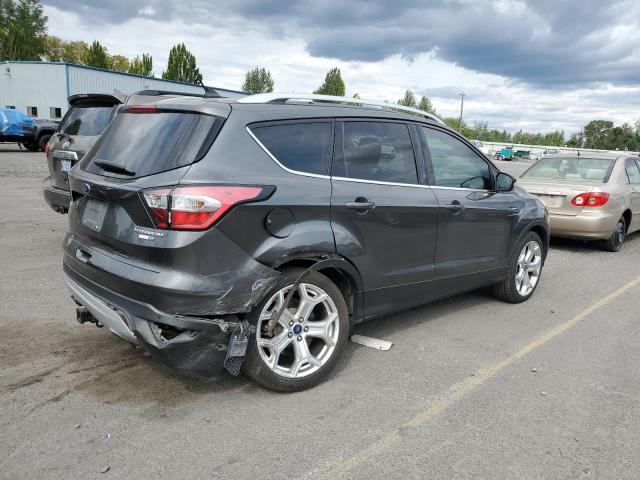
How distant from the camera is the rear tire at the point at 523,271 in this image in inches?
208

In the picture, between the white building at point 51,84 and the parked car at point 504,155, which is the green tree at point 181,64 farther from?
the parked car at point 504,155

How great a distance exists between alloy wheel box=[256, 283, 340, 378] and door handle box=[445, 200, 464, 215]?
146 cm

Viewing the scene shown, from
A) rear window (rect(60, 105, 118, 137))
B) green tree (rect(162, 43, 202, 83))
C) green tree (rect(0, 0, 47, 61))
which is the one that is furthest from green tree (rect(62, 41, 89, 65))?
rear window (rect(60, 105, 118, 137))

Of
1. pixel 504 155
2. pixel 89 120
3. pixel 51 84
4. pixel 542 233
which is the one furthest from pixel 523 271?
pixel 504 155

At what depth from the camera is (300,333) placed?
3344 millimetres

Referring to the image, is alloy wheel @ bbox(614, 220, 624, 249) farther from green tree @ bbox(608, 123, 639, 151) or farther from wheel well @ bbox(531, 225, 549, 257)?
green tree @ bbox(608, 123, 639, 151)

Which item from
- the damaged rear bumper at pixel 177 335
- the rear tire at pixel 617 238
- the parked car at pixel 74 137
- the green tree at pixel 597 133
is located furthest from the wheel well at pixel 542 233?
the green tree at pixel 597 133

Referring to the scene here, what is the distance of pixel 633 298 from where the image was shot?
5859 millimetres

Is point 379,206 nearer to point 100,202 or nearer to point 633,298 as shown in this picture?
point 100,202

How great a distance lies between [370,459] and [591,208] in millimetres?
6738

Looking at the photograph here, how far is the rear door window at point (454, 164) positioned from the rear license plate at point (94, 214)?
8.22 feet

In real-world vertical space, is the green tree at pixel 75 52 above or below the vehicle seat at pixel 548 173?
above

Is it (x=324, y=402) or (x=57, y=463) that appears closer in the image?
(x=57, y=463)

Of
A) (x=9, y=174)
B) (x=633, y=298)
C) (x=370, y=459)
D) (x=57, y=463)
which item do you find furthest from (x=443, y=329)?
(x=9, y=174)
